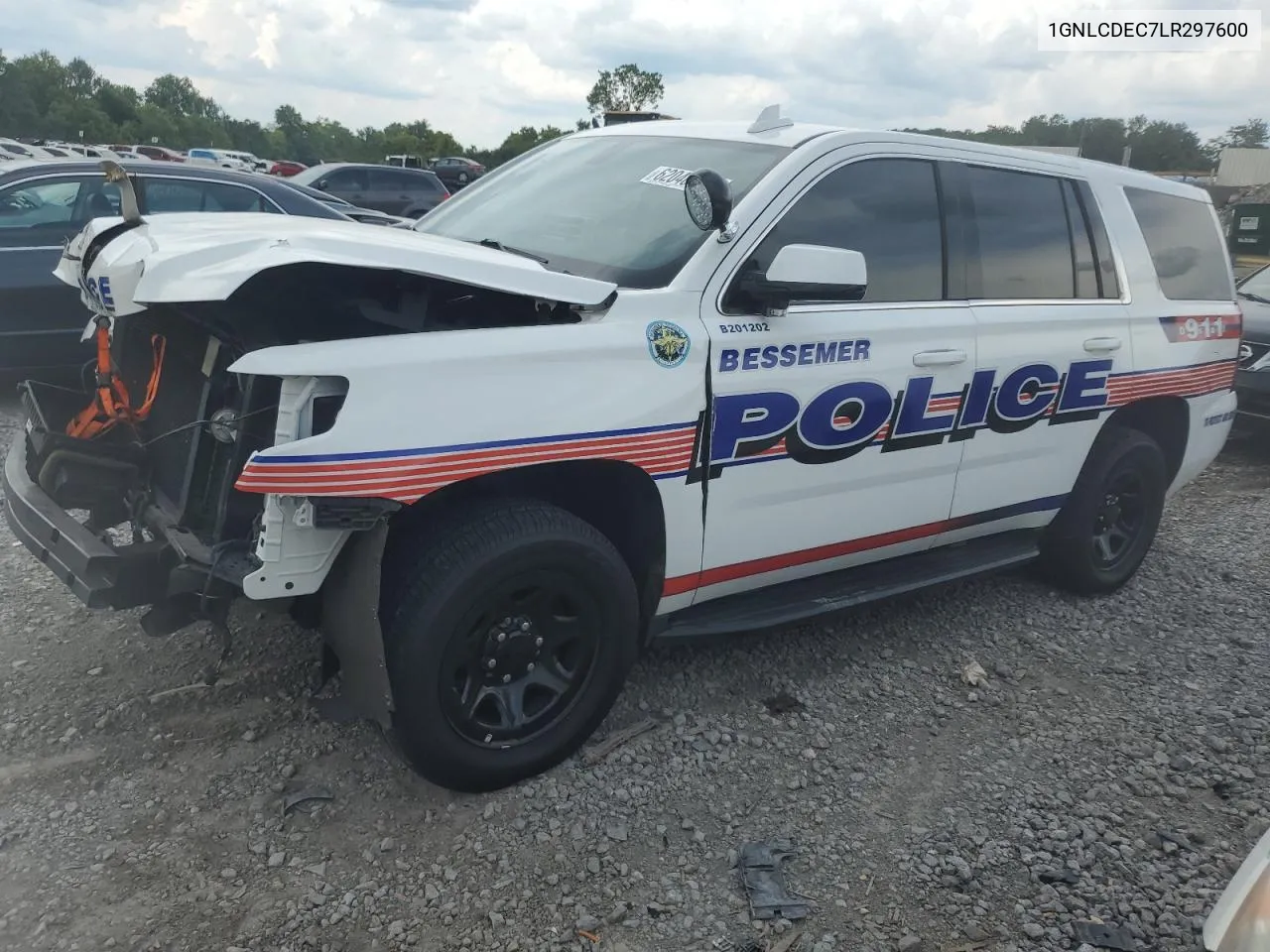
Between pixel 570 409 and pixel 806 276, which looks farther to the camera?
pixel 806 276

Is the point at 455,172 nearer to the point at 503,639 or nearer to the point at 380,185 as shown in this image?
the point at 380,185

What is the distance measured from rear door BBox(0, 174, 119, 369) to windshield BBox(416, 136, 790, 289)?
3455 mm

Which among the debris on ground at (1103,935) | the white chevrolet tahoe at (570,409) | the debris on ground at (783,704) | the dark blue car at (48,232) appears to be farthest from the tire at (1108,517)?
the dark blue car at (48,232)

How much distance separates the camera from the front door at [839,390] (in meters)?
3.17

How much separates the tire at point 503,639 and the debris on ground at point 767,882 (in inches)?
25.7

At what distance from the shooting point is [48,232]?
21.1 feet

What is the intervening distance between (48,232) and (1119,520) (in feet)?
21.8

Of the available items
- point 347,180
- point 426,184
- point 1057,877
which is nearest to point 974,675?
point 1057,877

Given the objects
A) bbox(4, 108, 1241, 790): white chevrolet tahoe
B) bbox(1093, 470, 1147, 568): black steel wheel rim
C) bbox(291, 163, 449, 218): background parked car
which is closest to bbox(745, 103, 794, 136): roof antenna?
bbox(4, 108, 1241, 790): white chevrolet tahoe

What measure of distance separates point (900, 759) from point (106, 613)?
10.2 ft

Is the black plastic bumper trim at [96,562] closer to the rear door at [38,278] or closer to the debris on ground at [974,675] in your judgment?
the debris on ground at [974,675]

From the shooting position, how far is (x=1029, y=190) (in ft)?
13.7

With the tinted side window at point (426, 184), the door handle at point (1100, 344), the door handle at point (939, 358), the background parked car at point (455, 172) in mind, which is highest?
the background parked car at point (455, 172)

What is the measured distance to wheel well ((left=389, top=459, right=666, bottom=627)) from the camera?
2.89m
